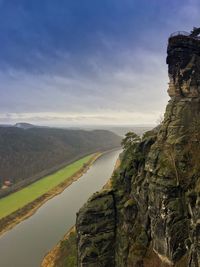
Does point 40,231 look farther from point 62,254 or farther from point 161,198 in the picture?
point 161,198

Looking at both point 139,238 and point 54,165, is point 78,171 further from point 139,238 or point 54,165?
point 139,238

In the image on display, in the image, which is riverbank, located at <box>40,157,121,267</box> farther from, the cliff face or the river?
the cliff face

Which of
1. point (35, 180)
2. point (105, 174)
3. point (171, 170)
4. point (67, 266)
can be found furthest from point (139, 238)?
point (35, 180)

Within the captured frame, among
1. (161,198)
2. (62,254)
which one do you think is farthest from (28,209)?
(161,198)

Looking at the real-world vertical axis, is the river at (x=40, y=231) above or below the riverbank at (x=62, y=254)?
below

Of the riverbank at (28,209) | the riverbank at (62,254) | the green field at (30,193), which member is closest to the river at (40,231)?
the riverbank at (62,254)

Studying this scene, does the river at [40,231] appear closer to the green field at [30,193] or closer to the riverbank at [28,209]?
the riverbank at [28,209]

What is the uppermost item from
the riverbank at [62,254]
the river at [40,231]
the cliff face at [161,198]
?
the cliff face at [161,198]
